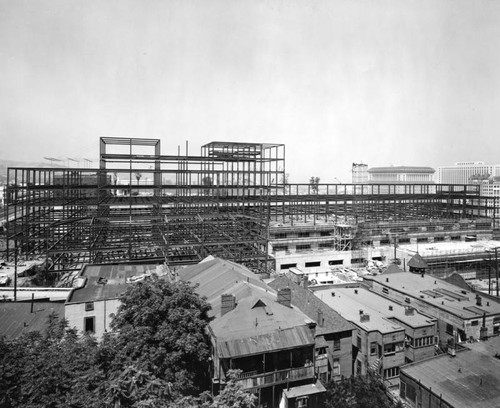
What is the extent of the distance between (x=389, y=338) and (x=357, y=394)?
5437 mm

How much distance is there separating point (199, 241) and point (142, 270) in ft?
34.5

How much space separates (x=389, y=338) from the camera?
24.1m

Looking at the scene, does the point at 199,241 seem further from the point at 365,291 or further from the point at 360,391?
the point at 360,391

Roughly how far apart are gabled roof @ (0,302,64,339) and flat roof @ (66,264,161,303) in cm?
179

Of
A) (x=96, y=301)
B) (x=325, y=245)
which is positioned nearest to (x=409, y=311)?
(x=96, y=301)

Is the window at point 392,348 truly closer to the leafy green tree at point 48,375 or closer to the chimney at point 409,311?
the chimney at point 409,311

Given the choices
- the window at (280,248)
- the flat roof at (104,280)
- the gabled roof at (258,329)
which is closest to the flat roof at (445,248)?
the window at (280,248)

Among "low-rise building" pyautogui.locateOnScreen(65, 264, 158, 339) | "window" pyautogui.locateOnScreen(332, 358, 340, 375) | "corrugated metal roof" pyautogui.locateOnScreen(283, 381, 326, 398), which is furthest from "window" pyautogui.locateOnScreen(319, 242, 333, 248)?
"corrugated metal roof" pyautogui.locateOnScreen(283, 381, 326, 398)

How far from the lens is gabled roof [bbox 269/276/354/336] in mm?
23219

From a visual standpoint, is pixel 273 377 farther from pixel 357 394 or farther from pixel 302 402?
pixel 357 394

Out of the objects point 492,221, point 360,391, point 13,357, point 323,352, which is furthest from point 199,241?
point 492,221

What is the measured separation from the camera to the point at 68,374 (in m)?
11.9

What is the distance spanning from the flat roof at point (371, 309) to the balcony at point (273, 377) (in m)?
8.03

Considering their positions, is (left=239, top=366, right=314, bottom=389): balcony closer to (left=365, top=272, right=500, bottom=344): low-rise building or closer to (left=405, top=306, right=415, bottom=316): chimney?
(left=405, top=306, right=415, bottom=316): chimney
